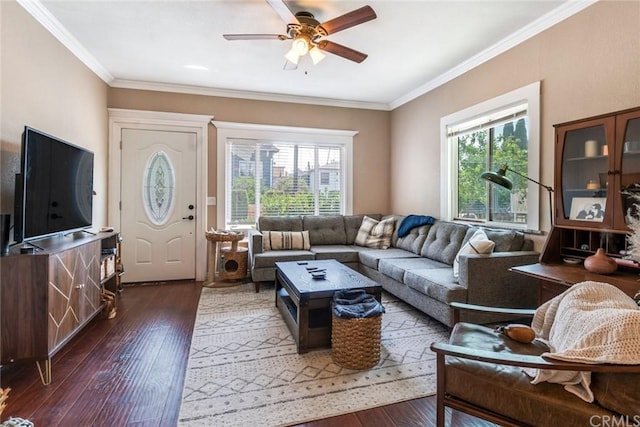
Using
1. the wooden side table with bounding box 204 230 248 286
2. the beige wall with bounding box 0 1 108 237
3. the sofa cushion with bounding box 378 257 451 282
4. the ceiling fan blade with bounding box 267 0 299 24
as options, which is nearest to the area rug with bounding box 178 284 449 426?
the sofa cushion with bounding box 378 257 451 282

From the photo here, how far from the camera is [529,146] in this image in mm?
2887

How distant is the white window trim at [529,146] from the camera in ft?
9.23

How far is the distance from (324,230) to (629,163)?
3.34m

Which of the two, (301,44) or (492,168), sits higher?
(301,44)

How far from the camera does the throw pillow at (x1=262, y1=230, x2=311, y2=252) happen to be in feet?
13.6

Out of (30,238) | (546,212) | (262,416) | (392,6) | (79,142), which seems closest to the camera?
(262,416)

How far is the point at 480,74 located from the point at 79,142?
436 centimetres

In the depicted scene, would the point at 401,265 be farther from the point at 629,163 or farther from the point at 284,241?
the point at 629,163

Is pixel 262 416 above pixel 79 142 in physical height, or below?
below

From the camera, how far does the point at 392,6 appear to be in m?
2.45

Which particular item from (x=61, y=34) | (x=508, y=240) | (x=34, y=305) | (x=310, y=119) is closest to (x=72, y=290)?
(x=34, y=305)

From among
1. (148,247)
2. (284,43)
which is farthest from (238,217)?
(284,43)

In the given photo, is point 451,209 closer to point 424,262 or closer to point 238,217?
point 424,262

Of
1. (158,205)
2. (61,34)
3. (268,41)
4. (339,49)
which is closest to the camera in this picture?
(339,49)
